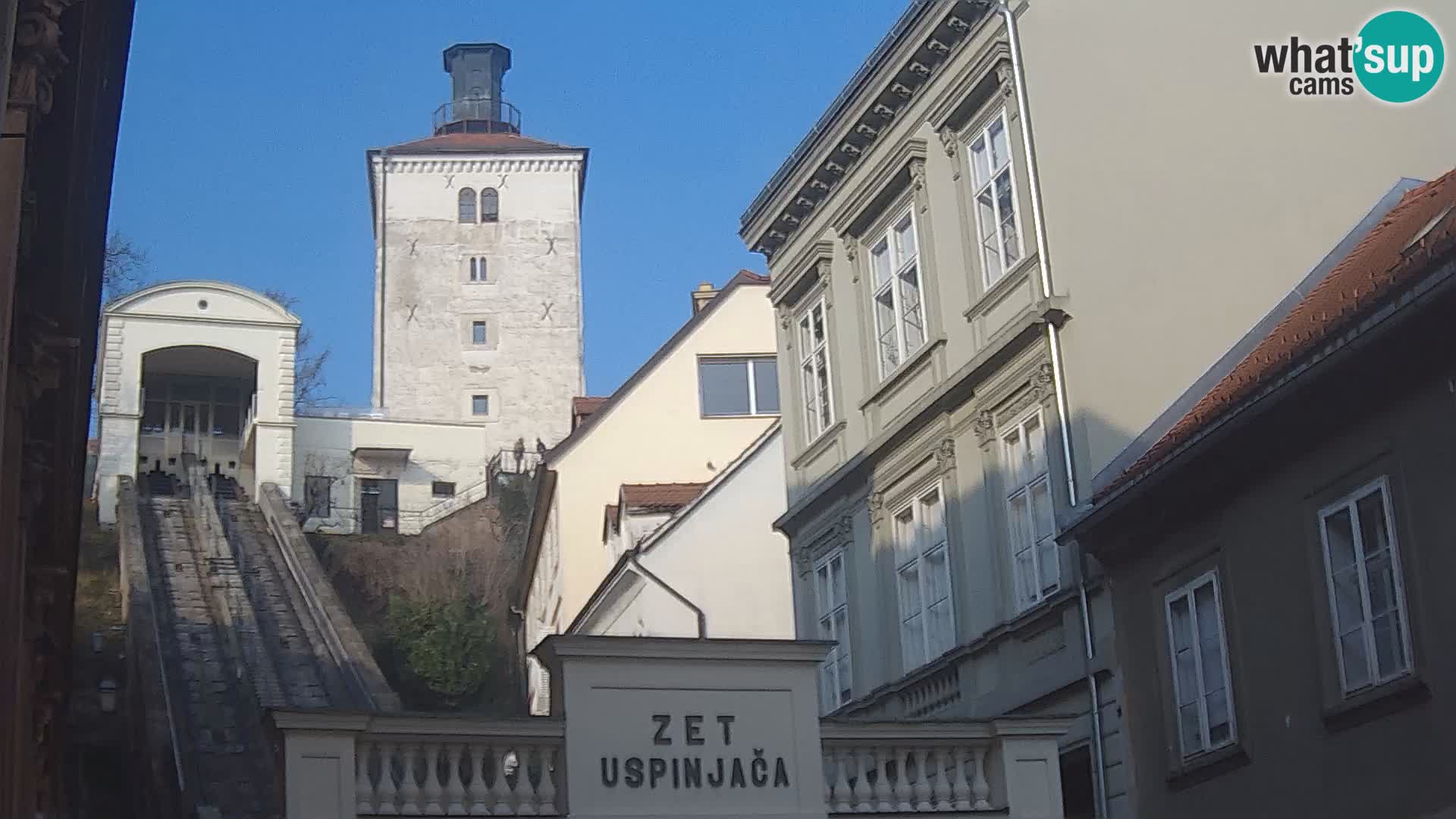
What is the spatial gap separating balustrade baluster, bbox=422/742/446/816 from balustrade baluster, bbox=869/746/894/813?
3408 mm

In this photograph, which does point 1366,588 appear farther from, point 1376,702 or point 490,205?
point 490,205

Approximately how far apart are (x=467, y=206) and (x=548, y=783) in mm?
72773

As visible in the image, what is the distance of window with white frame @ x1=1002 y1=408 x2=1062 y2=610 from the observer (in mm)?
19688

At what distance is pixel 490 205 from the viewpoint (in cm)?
8581

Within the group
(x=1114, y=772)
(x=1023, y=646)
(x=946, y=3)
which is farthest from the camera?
(x=946, y=3)

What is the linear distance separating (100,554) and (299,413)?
18416mm

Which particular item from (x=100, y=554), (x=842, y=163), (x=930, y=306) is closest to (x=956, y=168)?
(x=930, y=306)

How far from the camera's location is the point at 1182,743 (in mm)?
17172

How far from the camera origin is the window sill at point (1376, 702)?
1375 cm

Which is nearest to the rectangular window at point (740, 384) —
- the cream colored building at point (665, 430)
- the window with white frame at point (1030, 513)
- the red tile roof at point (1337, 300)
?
the cream colored building at point (665, 430)

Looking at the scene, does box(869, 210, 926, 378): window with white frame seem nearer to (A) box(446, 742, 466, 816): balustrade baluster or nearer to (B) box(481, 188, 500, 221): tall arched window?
(A) box(446, 742, 466, 816): balustrade baluster

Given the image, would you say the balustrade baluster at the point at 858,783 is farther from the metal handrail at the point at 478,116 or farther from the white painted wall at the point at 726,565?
the metal handrail at the point at 478,116

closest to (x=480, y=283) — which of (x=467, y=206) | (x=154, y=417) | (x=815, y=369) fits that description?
(x=467, y=206)

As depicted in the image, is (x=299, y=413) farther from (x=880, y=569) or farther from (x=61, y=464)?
(x=61, y=464)
